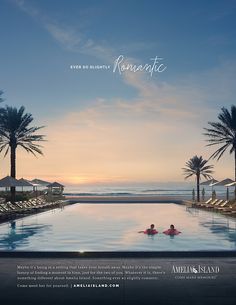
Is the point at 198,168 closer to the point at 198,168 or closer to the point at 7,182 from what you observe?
the point at 198,168

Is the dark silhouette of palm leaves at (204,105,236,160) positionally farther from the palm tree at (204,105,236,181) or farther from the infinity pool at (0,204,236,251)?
the infinity pool at (0,204,236,251)

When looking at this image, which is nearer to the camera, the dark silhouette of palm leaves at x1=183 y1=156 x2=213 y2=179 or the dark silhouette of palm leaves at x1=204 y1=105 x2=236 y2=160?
the dark silhouette of palm leaves at x1=204 y1=105 x2=236 y2=160

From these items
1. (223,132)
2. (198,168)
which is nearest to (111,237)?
(223,132)

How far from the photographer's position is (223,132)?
3697 centimetres

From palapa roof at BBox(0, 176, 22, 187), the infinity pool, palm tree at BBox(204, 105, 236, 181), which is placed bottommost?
the infinity pool

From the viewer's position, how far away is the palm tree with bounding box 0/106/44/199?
37062 millimetres

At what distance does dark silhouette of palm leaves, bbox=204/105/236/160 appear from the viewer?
119 ft

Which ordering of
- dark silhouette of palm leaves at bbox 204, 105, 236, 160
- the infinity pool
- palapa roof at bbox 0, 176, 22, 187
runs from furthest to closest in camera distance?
dark silhouette of palm leaves at bbox 204, 105, 236, 160, palapa roof at bbox 0, 176, 22, 187, the infinity pool

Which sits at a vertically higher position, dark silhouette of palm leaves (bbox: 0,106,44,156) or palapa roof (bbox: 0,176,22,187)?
dark silhouette of palm leaves (bbox: 0,106,44,156)

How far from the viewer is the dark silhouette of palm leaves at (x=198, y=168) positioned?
2034 inches

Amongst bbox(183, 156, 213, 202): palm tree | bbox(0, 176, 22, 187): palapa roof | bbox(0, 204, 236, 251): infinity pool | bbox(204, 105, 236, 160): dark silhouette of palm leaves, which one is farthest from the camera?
bbox(183, 156, 213, 202): palm tree

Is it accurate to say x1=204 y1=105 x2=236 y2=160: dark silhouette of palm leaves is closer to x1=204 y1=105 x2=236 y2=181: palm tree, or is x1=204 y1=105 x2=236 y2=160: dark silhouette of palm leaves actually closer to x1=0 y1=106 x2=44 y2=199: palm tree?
x1=204 y1=105 x2=236 y2=181: palm tree

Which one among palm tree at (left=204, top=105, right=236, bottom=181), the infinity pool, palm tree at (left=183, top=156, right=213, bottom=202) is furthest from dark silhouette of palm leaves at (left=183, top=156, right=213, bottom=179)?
the infinity pool

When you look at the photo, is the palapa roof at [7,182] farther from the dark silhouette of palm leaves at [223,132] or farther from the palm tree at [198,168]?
the palm tree at [198,168]
